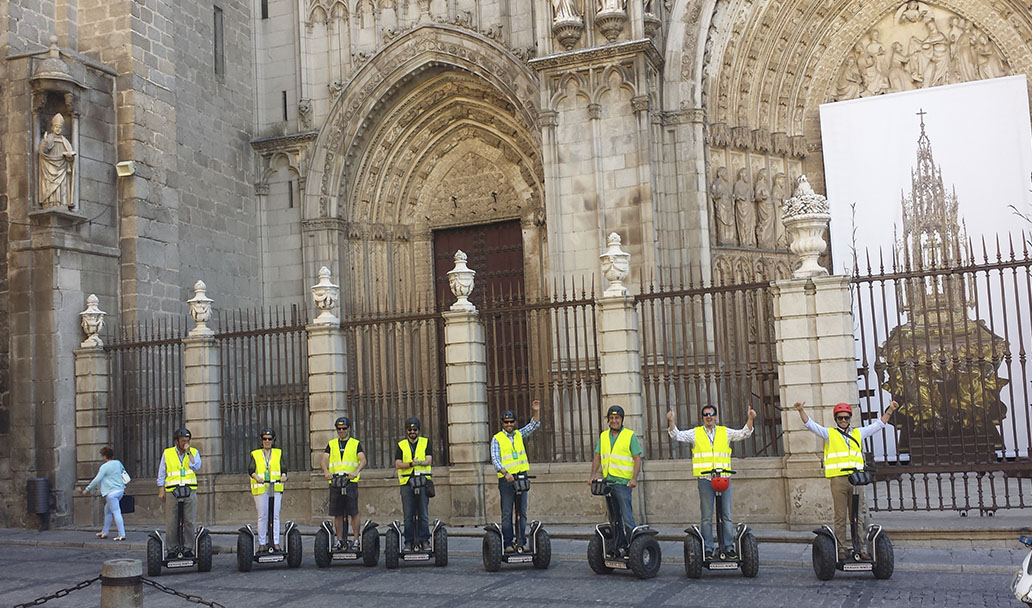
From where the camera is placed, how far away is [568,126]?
55.0 ft

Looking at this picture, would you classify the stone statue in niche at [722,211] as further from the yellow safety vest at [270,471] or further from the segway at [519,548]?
the yellow safety vest at [270,471]

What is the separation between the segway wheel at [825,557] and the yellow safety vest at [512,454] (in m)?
3.07

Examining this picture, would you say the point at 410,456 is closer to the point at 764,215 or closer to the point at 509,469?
the point at 509,469

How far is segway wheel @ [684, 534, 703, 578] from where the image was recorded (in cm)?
968

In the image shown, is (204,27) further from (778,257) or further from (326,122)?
(778,257)

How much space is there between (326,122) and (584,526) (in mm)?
9847

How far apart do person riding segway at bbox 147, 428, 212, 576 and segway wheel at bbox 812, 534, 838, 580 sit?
625 centimetres

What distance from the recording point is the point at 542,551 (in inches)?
417

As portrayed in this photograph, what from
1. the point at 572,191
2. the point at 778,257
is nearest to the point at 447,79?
the point at 572,191

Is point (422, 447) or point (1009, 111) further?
point (1009, 111)

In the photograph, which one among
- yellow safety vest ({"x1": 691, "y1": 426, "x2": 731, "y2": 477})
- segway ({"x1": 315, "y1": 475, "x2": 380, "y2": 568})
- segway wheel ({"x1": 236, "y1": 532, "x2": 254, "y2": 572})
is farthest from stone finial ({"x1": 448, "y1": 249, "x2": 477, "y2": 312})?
yellow safety vest ({"x1": 691, "y1": 426, "x2": 731, "y2": 477})

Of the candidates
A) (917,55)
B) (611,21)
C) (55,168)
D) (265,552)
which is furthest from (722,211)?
(55,168)

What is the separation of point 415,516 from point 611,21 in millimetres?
8639

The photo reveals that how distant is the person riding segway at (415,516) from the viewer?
11.0 metres
